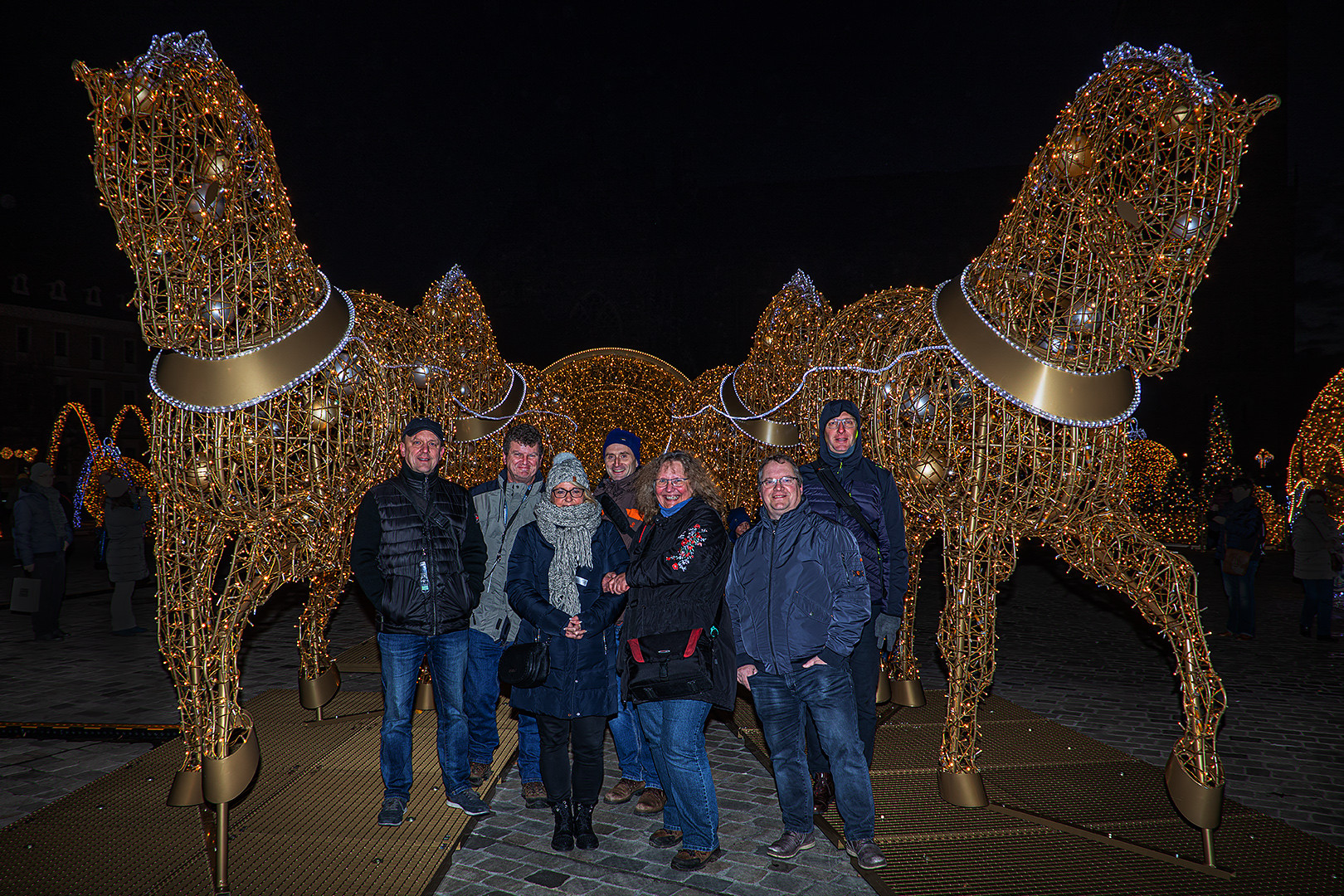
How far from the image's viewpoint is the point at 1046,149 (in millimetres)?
3848

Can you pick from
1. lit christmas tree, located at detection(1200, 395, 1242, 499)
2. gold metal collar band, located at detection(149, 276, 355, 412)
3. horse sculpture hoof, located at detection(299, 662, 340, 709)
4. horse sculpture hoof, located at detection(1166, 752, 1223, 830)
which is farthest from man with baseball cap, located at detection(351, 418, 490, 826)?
lit christmas tree, located at detection(1200, 395, 1242, 499)

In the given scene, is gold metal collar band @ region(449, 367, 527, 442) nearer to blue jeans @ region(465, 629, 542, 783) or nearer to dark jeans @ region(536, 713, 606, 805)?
blue jeans @ region(465, 629, 542, 783)

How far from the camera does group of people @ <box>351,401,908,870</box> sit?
11.3 feet

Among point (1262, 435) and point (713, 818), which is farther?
point (1262, 435)

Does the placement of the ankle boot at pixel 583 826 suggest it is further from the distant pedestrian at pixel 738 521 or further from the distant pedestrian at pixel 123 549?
the distant pedestrian at pixel 123 549

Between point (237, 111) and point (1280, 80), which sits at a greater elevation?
point (1280, 80)

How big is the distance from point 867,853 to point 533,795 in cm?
172

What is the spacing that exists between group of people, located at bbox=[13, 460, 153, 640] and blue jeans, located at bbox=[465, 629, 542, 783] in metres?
5.81

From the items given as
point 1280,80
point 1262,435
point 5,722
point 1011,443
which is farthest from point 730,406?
point 1280,80

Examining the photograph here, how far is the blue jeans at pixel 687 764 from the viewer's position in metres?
3.46

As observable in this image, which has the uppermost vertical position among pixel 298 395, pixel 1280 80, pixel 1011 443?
pixel 1280 80

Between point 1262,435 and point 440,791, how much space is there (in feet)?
111

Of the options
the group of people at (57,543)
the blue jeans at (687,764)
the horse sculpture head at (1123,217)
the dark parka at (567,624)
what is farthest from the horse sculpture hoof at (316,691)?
the horse sculpture head at (1123,217)

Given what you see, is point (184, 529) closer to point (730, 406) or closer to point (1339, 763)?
point (730, 406)
